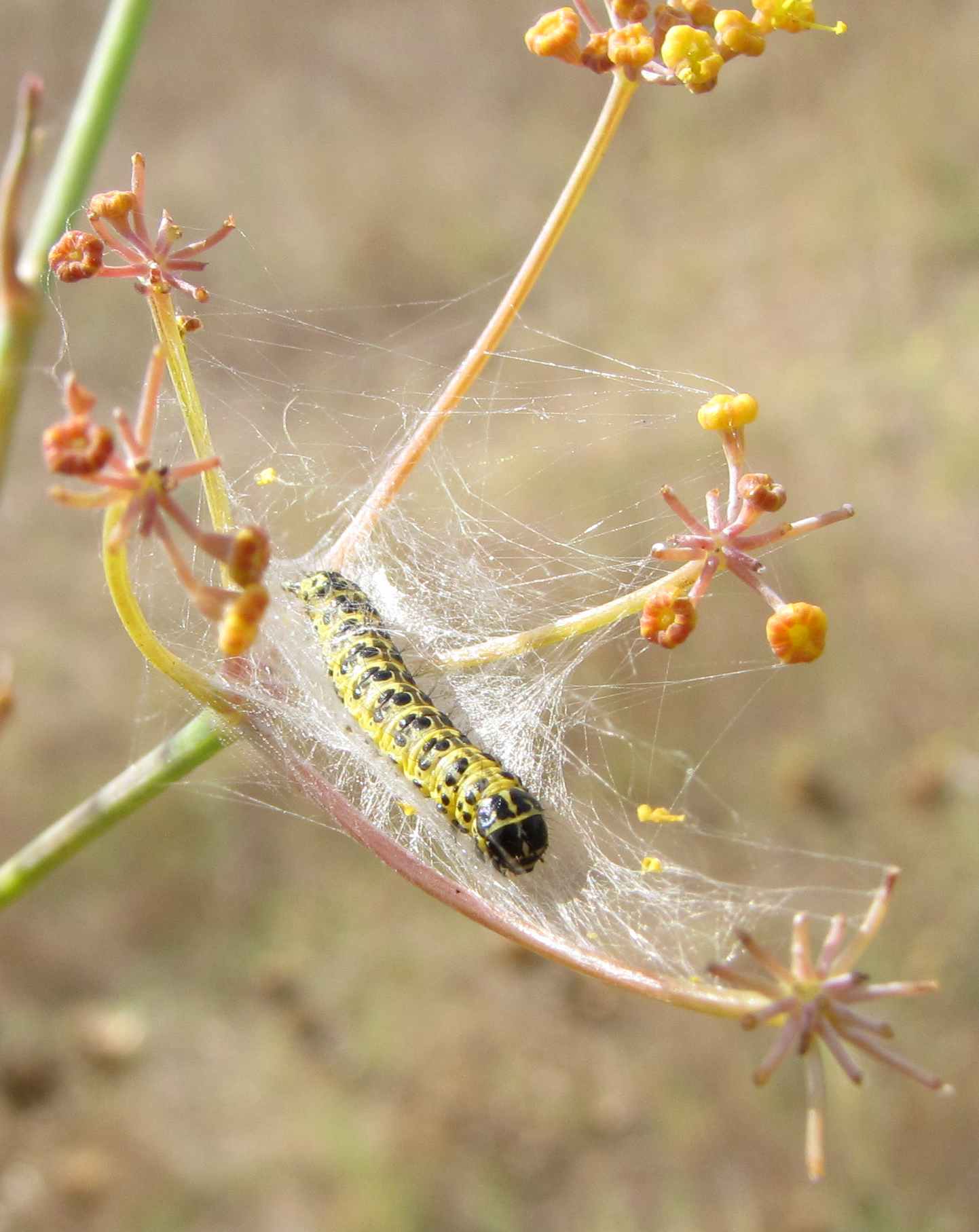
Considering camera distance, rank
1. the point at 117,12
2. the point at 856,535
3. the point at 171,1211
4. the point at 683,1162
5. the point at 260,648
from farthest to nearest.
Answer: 1. the point at 856,535
2. the point at 683,1162
3. the point at 171,1211
4. the point at 260,648
5. the point at 117,12

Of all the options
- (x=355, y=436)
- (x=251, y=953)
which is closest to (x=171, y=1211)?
(x=251, y=953)

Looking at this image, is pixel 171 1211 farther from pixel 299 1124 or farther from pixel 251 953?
pixel 251 953

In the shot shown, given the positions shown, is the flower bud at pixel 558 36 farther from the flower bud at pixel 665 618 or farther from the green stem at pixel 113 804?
the green stem at pixel 113 804

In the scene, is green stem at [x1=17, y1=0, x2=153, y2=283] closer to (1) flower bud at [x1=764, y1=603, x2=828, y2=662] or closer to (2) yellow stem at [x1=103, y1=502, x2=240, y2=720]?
(2) yellow stem at [x1=103, y1=502, x2=240, y2=720]

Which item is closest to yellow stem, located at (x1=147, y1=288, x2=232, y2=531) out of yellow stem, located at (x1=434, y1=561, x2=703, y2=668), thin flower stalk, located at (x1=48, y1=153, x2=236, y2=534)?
thin flower stalk, located at (x1=48, y1=153, x2=236, y2=534)

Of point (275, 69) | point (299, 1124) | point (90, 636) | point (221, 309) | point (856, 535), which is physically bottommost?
point (299, 1124)

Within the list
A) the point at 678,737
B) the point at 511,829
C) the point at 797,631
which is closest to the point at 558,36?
the point at 797,631

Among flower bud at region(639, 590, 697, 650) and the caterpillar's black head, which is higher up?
flower bud at region(639, 590, 697, 650)

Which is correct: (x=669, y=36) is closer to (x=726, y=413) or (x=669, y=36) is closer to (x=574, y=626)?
(x=726, y=413)
